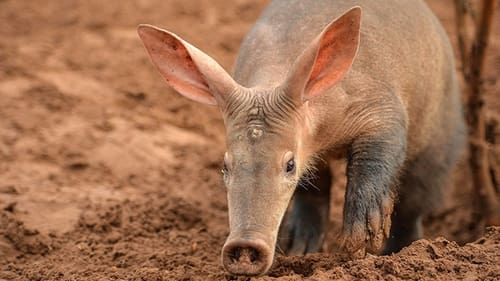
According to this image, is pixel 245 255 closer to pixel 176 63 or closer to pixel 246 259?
pixel 246 259

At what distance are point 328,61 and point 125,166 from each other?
8.28ft

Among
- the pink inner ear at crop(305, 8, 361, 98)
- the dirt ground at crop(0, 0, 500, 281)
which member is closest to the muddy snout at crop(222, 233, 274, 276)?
the dirt ground at crop(0, 0, 500, 281)

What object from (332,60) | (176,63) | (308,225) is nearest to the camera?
(332,60)

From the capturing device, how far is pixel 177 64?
15.6 feet

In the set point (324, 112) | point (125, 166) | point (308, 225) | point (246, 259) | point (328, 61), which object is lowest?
point (246, 259)

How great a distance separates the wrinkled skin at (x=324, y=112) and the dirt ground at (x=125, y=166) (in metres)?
0.41

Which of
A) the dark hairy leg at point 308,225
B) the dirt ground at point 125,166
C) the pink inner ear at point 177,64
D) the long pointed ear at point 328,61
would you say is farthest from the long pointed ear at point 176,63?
the dark hairy leg at point 308,225

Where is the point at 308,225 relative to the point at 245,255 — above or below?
above

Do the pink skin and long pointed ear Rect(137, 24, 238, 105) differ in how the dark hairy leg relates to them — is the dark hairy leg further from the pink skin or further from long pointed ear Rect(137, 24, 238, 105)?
long pointed ear Rect(137, 24, 238, 105)

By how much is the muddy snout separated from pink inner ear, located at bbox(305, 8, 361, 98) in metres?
0.93

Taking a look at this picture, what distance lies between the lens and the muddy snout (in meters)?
3.93

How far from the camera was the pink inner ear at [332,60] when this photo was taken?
4.52m

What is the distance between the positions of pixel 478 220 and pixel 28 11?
4665 millimetres

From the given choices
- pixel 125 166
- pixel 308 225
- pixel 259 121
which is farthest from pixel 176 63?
pixel 125 166
